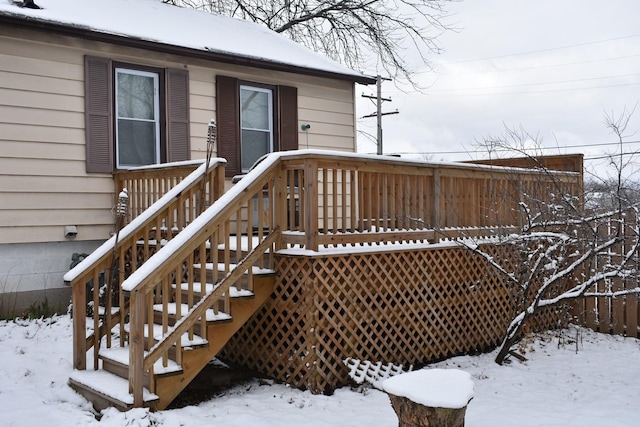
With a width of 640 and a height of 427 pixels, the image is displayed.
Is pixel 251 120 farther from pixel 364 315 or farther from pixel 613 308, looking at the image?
pixel 613 308

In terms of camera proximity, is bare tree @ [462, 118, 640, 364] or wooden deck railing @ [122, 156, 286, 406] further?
bare tree @ [462, 118, 640, 364]

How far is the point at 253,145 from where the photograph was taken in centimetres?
930

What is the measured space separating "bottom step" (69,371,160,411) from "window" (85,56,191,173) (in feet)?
10.6

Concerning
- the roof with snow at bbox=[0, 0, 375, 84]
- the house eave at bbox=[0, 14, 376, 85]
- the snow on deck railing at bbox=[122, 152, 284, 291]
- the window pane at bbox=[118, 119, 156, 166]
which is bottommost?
the snow on deck railing at bbox=[122, 152, 284, 291]

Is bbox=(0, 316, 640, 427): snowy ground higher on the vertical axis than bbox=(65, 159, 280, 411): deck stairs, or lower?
lower

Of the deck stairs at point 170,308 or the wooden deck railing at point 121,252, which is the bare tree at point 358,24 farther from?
the deck stairs at point 170,308

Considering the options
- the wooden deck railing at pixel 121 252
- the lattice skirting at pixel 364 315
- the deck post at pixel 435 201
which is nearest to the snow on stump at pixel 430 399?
the lattice skirting at pixel 364 315

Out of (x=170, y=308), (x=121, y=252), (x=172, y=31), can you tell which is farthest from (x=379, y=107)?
(x=170, y=308)

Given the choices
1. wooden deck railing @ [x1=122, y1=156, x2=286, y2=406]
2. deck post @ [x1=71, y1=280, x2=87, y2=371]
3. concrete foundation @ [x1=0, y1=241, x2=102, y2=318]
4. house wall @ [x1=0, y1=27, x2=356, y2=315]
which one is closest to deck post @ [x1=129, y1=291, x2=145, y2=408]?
wooden deck railing @ [x1=122, y1=156, x2=286, y2=406]

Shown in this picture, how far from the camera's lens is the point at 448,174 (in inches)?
268

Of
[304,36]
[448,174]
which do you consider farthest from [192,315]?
[304,36]

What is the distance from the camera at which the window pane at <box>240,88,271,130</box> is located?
919 cm

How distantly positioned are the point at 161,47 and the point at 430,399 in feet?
20.1

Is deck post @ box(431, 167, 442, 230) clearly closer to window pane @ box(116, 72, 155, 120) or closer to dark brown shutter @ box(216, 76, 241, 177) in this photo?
dark brown shutter @ box(216, 76, 241, 177)
